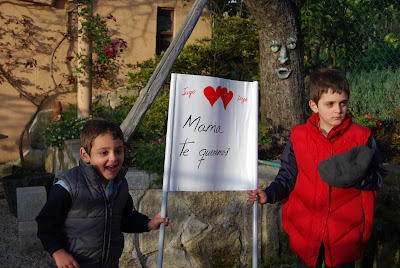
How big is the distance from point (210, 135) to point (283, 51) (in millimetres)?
2363

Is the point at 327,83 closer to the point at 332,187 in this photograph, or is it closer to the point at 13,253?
the point at 332,187

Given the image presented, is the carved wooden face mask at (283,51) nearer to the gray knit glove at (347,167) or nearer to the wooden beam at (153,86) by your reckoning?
the wooden beam at (153,86)

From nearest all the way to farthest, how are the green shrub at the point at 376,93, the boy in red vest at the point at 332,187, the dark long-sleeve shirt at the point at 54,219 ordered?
the dark long-sleeve shirt at the point at 54,219
the boy in red vest at the point at 332,187
the green shrub at the point at 376,93

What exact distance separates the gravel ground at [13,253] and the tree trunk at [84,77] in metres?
1.95

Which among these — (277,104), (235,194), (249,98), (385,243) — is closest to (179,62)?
(277,104)

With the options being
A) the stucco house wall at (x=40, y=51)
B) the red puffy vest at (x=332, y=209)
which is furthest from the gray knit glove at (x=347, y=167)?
the stucco house wall at (x=40, y=51)

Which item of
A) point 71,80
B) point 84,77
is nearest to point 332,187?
point 84,77

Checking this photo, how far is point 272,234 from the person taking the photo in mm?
3385

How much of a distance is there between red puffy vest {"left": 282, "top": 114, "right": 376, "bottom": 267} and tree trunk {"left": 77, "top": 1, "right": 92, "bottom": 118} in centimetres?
447

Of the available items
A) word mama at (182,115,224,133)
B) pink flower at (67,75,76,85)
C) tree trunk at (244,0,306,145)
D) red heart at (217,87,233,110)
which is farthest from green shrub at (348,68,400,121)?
pink flower at (67,75,76,85)

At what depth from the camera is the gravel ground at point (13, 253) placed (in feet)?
12.5

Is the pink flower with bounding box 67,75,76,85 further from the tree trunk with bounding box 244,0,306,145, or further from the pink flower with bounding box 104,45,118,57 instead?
the tree trunk with bounding box 244,0,306,145

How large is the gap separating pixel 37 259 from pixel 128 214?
231 cm

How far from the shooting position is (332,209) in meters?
2.10
